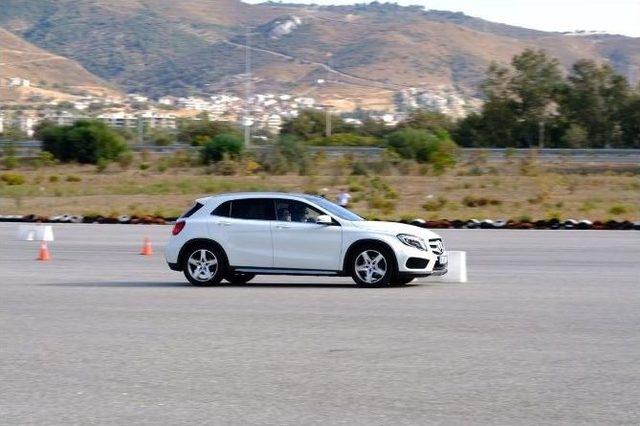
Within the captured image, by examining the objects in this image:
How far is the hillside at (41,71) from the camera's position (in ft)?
537

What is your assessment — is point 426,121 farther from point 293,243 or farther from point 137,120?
point 293,243

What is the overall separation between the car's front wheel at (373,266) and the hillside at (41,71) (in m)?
149

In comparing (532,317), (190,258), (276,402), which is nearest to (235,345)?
(276,402)

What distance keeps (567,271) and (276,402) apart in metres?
12.0

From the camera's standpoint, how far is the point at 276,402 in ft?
30.2

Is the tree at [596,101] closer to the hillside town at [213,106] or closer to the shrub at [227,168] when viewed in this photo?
the shrub at [227,168]

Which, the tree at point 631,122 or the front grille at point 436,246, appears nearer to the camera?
the front grille at point 436,246

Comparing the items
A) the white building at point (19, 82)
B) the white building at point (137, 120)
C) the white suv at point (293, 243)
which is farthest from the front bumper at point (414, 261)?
the white building at point (19, 82)

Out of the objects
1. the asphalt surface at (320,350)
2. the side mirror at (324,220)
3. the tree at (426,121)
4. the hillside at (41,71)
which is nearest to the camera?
the asphalt surface at (320,350)

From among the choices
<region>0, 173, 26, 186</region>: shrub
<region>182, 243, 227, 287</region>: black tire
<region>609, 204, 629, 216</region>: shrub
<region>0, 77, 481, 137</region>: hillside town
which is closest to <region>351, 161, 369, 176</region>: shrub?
<region>0, 173, 26, 186</region>: shrub

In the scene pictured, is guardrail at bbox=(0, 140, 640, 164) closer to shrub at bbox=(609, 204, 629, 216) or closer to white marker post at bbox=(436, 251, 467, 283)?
shrub at bbox=(609, 204, 629, 216)

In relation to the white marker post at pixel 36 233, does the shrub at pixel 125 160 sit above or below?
above

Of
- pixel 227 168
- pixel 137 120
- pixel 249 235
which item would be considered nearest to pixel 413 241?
pixel 249 235

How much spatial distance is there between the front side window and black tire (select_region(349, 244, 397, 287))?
39.1 inches
